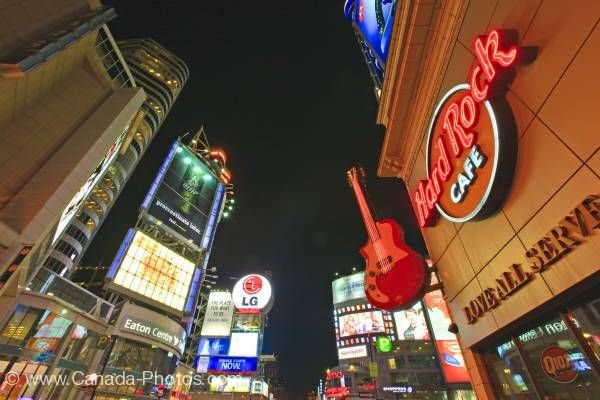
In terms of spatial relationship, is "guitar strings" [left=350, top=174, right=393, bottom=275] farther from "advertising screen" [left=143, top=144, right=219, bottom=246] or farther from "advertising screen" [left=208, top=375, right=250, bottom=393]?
"advertising screen" [left=208, top=375, right=250, bottom=393]

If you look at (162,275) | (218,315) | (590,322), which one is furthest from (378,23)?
(218,315)

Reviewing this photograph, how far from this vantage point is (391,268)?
30.2 ft

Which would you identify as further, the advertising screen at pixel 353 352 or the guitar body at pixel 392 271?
the advertising screen at pixel 353 352

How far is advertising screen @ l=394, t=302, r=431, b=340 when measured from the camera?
60.6m

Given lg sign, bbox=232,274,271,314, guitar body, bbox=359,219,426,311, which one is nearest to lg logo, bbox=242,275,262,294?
lg sign, bbox=232,274,271,314

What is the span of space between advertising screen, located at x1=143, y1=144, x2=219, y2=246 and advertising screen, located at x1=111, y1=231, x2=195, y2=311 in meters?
3.84

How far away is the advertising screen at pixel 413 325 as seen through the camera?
60.6 m

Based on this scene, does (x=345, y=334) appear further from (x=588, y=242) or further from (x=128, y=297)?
(x=588, y=242)

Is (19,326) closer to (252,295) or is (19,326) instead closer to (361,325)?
(252,295)

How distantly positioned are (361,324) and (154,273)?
52265 mm

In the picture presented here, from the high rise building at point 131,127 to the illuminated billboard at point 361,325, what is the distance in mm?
60717

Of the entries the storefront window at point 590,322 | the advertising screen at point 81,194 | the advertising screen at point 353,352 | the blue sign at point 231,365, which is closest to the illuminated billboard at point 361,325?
the advertising screen at point 353,352

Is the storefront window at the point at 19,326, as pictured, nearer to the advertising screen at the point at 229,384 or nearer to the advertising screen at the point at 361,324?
the advertising screen at the point at 229,384

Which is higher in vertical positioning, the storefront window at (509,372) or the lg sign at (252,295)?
the lg sign at (252,295)
